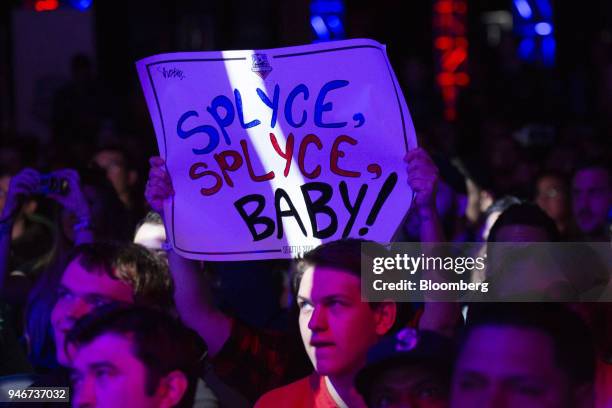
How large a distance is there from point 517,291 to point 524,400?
23.4 inches

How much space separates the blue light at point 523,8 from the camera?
18453 mm

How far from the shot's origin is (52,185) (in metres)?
5.12

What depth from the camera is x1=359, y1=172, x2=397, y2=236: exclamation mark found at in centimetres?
427

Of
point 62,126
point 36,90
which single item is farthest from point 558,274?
point 36,90

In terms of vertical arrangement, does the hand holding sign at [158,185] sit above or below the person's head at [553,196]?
above

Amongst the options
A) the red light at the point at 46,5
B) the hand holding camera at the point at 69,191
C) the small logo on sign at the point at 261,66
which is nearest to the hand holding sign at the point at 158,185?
the small logo on sign at the point at 261,66

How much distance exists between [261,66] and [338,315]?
109cm

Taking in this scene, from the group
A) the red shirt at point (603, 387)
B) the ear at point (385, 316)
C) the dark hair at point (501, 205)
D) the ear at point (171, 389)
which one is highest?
the dark hair at point (501, 205)

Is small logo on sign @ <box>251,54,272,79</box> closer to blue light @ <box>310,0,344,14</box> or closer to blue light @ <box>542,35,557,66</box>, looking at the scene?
blue light @ <box>310,0,344,14</box>

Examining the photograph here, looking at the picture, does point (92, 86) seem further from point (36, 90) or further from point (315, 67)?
point (315, 67)

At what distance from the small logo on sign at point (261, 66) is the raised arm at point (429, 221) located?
57 centimetres

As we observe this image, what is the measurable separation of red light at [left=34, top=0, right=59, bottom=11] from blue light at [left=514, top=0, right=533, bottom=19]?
8.59m

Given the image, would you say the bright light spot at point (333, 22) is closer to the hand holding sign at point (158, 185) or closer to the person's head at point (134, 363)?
the hand holding sign at point (158, 185)

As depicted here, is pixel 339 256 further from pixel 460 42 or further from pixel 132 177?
pixel 460 42
